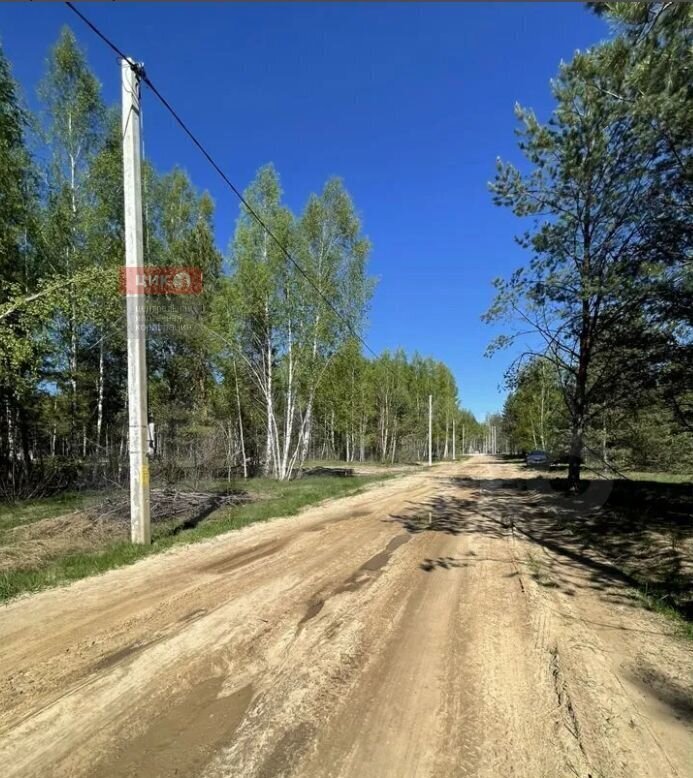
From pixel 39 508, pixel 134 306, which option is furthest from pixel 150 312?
pixel 134 306

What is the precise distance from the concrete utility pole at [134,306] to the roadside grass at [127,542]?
634 mm

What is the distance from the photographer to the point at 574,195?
11.7 m

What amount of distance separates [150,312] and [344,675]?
18.3 m

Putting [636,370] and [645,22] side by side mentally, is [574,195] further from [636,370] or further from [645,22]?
[645,22]

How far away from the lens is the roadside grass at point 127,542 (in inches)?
221

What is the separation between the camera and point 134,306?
7.75 metres

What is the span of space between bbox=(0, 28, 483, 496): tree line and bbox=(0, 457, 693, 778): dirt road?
790 cm

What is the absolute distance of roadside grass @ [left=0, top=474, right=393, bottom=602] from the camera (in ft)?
18.4

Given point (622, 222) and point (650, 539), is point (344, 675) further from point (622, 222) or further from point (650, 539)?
point (622, 222)
